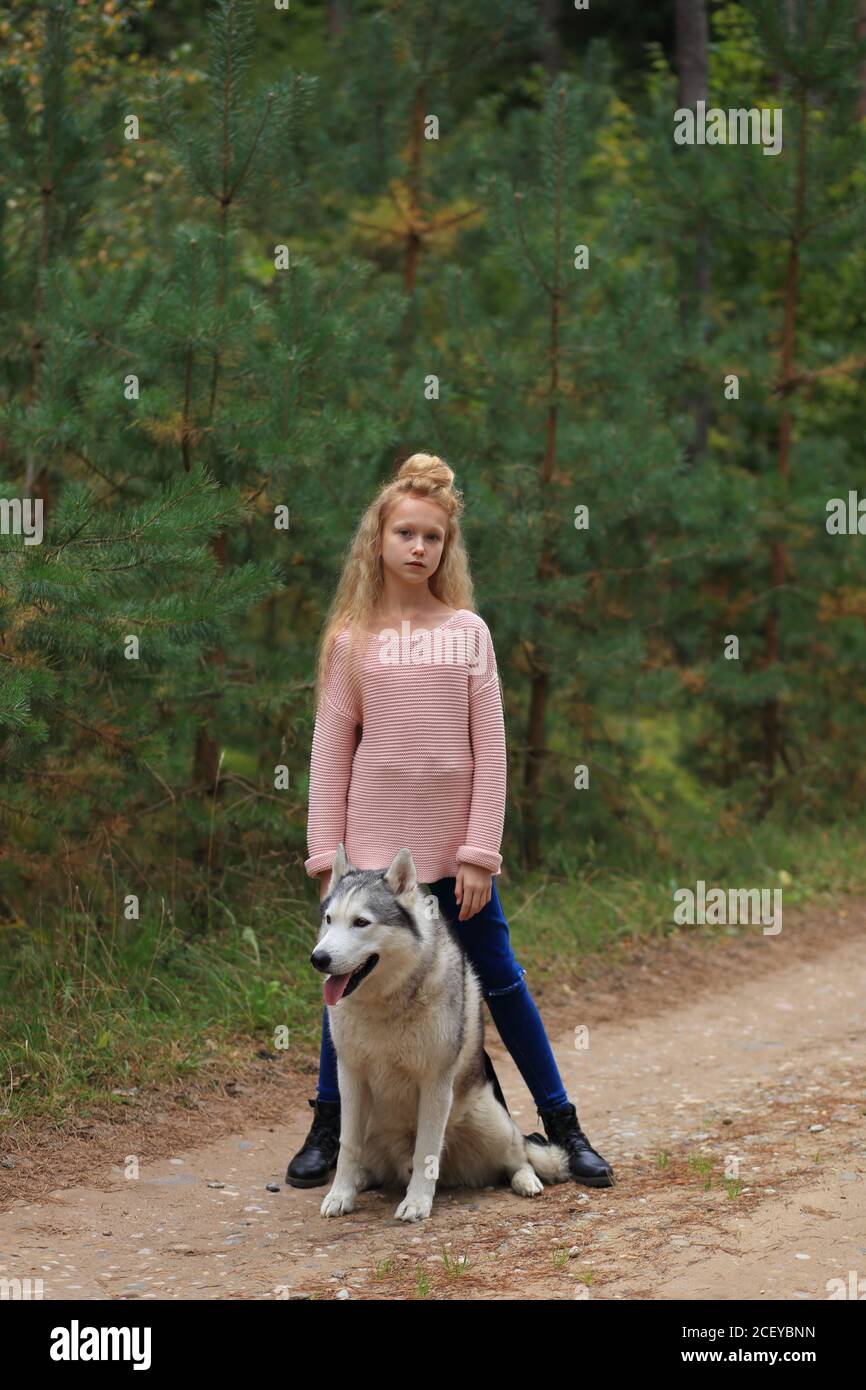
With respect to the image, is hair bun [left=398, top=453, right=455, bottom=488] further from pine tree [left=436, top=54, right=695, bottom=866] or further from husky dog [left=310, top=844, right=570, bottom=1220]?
pine tree [left=436, top=54, right=695, bottom=866]

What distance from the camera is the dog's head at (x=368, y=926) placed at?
13.9 feet

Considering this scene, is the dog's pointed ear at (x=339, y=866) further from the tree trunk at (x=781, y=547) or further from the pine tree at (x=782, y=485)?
the tree trunk at (x=781, y=547)

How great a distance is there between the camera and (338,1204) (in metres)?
4.60

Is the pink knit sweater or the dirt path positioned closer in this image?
the dirt path

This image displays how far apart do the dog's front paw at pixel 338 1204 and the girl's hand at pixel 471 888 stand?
0.97 metres

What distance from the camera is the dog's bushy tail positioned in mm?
4930

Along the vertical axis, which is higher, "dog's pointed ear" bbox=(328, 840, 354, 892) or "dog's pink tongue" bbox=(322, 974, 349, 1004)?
"dog's pointed ear" bbox=(328, 840, 354, 892)

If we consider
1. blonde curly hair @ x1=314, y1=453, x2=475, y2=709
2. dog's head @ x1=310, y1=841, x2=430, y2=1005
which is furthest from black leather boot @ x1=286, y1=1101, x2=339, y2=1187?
blonde curly hair @ x1=314, y1=453, x2=475, y2=709

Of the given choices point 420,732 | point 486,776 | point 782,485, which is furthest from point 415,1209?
point 782,485

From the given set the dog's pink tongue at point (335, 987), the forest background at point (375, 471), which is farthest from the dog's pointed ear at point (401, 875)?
the forest background at point (375, 471)

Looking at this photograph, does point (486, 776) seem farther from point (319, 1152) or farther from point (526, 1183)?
point (319, 1152)

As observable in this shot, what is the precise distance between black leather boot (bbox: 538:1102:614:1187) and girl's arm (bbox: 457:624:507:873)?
3.40ft
